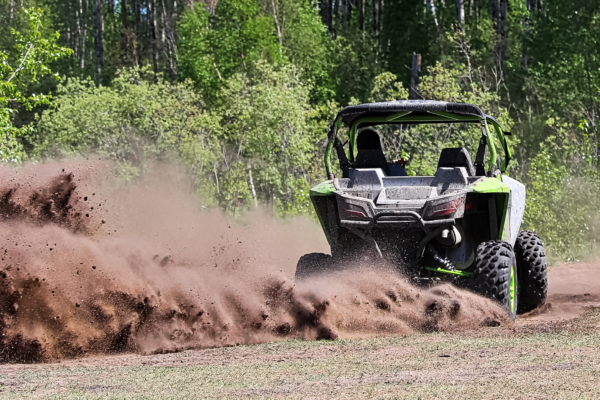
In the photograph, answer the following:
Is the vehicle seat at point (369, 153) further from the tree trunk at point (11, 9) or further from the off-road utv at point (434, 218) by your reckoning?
the tree trunk at point (11, 9)

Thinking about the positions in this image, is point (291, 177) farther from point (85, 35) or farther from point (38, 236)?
point (85, 35)

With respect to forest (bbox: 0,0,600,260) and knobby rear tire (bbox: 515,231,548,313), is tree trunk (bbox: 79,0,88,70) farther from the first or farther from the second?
knobby rear tire (bbox: 515,231,548,313)

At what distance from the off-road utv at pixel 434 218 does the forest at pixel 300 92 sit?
34.0 ft

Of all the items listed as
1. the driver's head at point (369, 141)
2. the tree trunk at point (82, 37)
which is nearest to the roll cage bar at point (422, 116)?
the driver's head at point (369, 141)

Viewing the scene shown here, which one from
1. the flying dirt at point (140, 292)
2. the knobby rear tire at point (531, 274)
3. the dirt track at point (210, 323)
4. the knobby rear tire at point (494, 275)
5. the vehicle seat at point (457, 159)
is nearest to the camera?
the dirt track at point (210, 323)

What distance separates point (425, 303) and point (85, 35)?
6134 centimetres

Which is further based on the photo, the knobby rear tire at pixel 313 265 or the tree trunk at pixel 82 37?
the tree trunk at pixel 82 37

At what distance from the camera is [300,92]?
3231cm

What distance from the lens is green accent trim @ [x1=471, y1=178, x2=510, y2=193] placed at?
9.59m

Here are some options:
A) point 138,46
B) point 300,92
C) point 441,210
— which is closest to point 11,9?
point 138,46

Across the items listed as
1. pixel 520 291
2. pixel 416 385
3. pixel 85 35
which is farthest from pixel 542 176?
pixel 85 35

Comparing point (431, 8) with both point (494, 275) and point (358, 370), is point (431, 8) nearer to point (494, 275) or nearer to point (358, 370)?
point (494, 275)

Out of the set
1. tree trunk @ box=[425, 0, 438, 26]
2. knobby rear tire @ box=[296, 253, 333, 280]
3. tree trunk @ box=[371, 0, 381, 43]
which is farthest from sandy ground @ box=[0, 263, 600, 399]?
tree trunk @ box=[371, 0, 381, 43]

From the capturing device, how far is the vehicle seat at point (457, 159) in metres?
10.5
